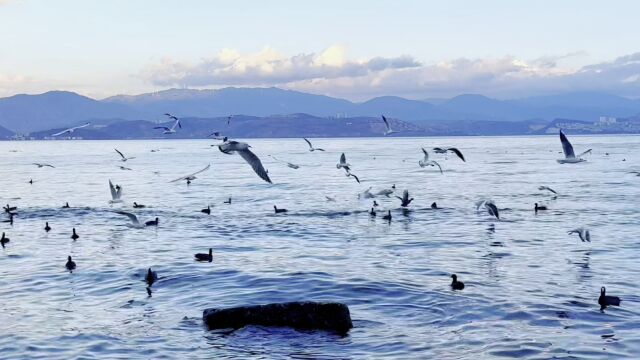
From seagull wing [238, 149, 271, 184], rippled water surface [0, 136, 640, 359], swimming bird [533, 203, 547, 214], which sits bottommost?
rippled water surface [0, 136, 640, 359]

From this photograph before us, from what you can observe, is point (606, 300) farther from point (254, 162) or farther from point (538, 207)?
point (538, 207)

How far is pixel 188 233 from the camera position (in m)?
39.5

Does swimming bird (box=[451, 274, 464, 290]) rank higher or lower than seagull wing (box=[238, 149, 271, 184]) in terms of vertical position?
lower

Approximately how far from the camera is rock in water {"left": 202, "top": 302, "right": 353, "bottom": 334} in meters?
18.7

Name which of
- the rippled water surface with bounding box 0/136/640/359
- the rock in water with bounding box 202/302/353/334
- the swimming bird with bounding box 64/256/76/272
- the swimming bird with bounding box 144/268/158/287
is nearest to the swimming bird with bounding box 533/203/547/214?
the rippled water surface with bounding box 0/136/640/359

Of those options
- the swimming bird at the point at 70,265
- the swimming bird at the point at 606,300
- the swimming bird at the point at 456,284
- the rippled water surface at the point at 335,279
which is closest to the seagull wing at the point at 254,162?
the rippled water surface at the point at 335,279

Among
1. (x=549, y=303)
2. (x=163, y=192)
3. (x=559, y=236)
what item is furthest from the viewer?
(x=163, y=192)

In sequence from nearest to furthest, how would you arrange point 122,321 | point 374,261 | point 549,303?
point 122,321 → point 549,303 → point 374,261

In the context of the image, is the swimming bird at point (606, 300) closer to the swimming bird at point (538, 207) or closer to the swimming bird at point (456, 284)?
the swimming bird at point (456, 284)

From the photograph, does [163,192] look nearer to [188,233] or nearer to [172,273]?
[188,233]

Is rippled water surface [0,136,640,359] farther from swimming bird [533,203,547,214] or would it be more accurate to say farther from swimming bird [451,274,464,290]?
swimming bird [533,203,547,214]

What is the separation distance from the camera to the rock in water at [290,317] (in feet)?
61.3

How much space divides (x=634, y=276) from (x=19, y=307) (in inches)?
835

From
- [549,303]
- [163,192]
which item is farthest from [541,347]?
[163,192]
